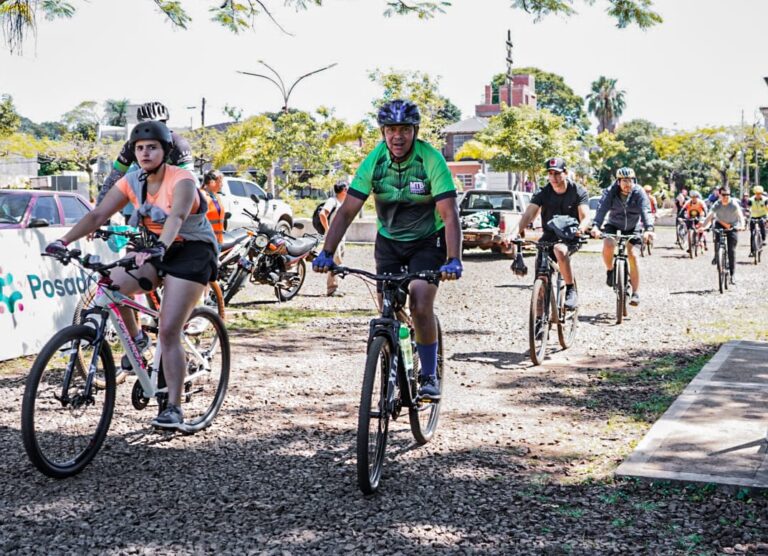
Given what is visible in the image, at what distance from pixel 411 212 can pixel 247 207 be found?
60.9 ft

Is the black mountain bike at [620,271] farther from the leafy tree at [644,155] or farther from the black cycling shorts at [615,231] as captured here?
the leafy tree at [644,155]

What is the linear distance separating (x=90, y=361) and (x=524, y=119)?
41396 mm

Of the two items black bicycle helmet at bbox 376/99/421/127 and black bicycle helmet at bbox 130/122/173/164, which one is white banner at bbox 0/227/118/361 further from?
black bicycle helmet at bbox 376/99/421/127

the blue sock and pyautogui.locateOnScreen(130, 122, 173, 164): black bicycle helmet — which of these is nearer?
pyautogui.locateOnScreen(130, 122, 173, 164): black bicycle helmet

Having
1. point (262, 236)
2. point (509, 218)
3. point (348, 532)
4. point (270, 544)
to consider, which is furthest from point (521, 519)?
point (509, 218)

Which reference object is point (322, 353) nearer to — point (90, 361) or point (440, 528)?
point (90, 361)

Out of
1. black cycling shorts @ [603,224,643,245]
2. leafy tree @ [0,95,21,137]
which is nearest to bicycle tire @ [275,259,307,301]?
black cycling shorts @ [603,224,643,245]

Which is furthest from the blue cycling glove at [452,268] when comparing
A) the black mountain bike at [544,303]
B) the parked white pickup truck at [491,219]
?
the parked white pickup truck at [491,219]

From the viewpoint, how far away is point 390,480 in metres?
4.97

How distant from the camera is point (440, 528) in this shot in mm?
4234

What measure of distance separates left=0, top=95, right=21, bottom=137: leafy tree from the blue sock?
174ft

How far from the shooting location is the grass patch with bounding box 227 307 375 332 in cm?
1127

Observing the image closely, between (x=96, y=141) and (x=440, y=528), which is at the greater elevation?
(x=96, y=141)

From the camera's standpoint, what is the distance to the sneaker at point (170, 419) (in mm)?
5273
